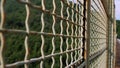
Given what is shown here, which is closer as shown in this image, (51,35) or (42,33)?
(42,33)

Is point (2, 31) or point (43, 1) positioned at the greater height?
point (43, 1)

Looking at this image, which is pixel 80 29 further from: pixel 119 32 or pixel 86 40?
pixel 119 32

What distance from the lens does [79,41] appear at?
98.3 inches

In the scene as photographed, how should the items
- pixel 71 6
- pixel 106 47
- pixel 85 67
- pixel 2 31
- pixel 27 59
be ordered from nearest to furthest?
pixel 2 31 < pixel 27 59 < pixel 71 6 < pixel 85 67 < pixel 106 47

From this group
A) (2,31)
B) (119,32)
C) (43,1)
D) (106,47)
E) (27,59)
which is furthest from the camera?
(119,32)

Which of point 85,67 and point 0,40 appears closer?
point 0,40

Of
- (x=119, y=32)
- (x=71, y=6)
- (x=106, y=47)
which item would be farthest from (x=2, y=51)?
(x=119, y=32)

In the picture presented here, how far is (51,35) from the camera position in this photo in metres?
1.32

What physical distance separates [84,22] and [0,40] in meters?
1.73

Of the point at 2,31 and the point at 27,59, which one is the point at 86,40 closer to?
the point at 27,59

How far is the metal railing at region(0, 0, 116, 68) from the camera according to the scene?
0.95 meters

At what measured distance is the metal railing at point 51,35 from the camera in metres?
0.95

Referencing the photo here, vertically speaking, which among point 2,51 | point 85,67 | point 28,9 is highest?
point 28,9

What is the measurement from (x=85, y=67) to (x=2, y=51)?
5.48ft
